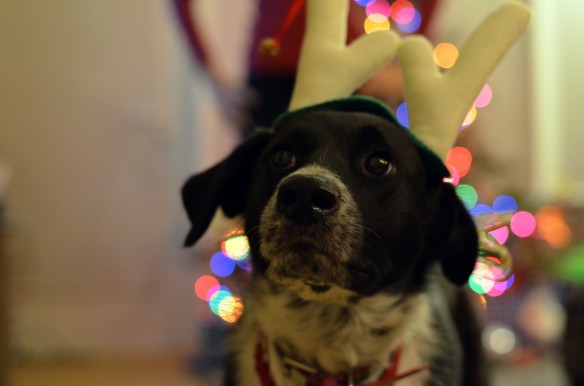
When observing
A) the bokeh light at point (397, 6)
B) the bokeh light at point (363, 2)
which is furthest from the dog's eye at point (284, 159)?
the bokeh light at point (397, 6)

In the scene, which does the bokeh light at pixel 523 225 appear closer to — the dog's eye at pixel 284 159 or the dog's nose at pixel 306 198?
the dog's eye at pixel 284 159

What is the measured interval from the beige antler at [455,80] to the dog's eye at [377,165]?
128mm

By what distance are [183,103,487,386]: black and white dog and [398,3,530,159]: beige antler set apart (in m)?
0.07

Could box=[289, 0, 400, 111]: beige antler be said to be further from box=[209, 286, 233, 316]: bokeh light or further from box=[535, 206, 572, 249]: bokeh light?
box=[535, 206, 572, 249]: bokeh light

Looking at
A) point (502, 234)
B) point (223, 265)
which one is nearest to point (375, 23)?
point (223, 265)

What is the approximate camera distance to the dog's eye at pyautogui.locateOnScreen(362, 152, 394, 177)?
3.88ft

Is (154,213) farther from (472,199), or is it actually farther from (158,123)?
(472,199)

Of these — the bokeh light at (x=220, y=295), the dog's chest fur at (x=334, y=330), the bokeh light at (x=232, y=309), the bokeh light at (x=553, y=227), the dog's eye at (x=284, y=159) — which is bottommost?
the bokeh light at (x=553, y=227)

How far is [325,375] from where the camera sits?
4.19 ft

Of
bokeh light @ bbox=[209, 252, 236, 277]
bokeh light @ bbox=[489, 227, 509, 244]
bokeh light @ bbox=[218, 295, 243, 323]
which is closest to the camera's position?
bokeh light @ bbox=[218, 295, 243, 323]

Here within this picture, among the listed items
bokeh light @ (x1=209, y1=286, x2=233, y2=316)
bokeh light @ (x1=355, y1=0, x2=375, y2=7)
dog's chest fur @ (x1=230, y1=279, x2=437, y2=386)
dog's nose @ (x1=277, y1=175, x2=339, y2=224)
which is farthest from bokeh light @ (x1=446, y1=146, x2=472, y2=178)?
dog's nose @ (x1=277, y1=175, x2=339, y2=224)

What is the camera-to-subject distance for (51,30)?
12.0ft

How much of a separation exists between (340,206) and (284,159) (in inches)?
7.8

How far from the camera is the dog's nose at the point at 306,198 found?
103 centimetres
